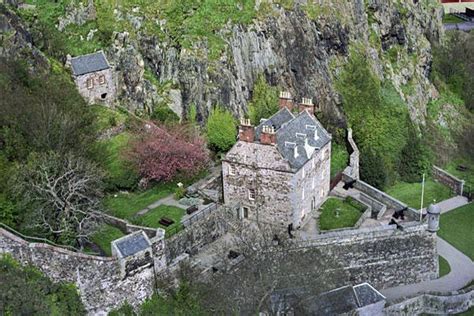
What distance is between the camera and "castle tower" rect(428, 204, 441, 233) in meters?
50.0

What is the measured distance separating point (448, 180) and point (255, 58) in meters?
20.7

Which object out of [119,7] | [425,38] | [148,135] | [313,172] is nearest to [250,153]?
[313,172]

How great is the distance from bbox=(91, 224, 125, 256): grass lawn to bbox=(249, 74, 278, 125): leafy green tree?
20376 millimetres

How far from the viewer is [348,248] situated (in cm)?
4928

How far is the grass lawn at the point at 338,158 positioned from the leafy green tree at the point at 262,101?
20.3 ft

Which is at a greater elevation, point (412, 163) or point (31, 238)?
point (31, 238)

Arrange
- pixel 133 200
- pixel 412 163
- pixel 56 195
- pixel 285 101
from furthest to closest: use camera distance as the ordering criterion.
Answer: pixel 412 163 < pixel 285 101 < pixel 133 200 < pixel 56 195

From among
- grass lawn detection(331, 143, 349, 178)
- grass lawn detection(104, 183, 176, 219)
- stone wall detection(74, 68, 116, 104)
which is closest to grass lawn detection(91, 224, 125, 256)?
grass lawn detection(104, 183, 176, 219)

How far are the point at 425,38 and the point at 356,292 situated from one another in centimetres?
4627

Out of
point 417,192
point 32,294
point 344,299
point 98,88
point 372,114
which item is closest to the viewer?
point 32,294

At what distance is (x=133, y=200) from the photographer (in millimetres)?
50750

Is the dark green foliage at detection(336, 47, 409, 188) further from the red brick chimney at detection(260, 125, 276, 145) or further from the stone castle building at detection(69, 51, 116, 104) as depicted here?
the stone castle building at detection(69, 51, 116, 104)

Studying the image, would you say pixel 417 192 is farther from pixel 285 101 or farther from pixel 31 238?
pixel 31 238

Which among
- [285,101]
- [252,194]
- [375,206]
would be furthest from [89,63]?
[375,206]
